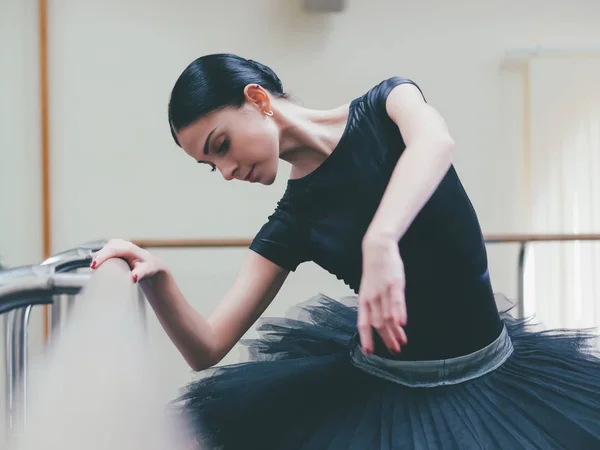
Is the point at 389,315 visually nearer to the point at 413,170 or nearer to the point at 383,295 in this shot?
the point at 383,295

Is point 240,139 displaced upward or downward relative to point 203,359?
upward

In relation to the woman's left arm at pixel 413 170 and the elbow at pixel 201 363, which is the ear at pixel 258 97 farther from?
the elbow at pixel 201 363

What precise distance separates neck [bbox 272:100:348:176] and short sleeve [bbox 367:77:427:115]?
0.14 feet

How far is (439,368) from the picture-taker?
2.28ft

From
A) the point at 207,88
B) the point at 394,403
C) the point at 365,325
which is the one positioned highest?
the point at 207,88

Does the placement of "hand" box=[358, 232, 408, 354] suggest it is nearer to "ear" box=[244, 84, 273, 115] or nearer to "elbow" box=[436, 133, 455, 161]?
"elbow" box=[436, 133, 455, 161]

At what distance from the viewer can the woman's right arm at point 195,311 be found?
610mm

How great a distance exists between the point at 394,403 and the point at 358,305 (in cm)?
12

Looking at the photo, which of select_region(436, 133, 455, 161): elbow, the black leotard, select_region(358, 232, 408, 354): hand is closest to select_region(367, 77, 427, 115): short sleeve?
the black leotard

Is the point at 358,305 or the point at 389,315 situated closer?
the point at 389,315

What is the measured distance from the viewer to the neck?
2.36 ft

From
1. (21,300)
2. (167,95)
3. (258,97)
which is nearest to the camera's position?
(21,300)

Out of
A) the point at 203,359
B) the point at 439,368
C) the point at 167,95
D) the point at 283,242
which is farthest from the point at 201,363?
the point at 167,95

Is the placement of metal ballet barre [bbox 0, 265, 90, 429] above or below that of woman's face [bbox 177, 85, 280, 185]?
below
